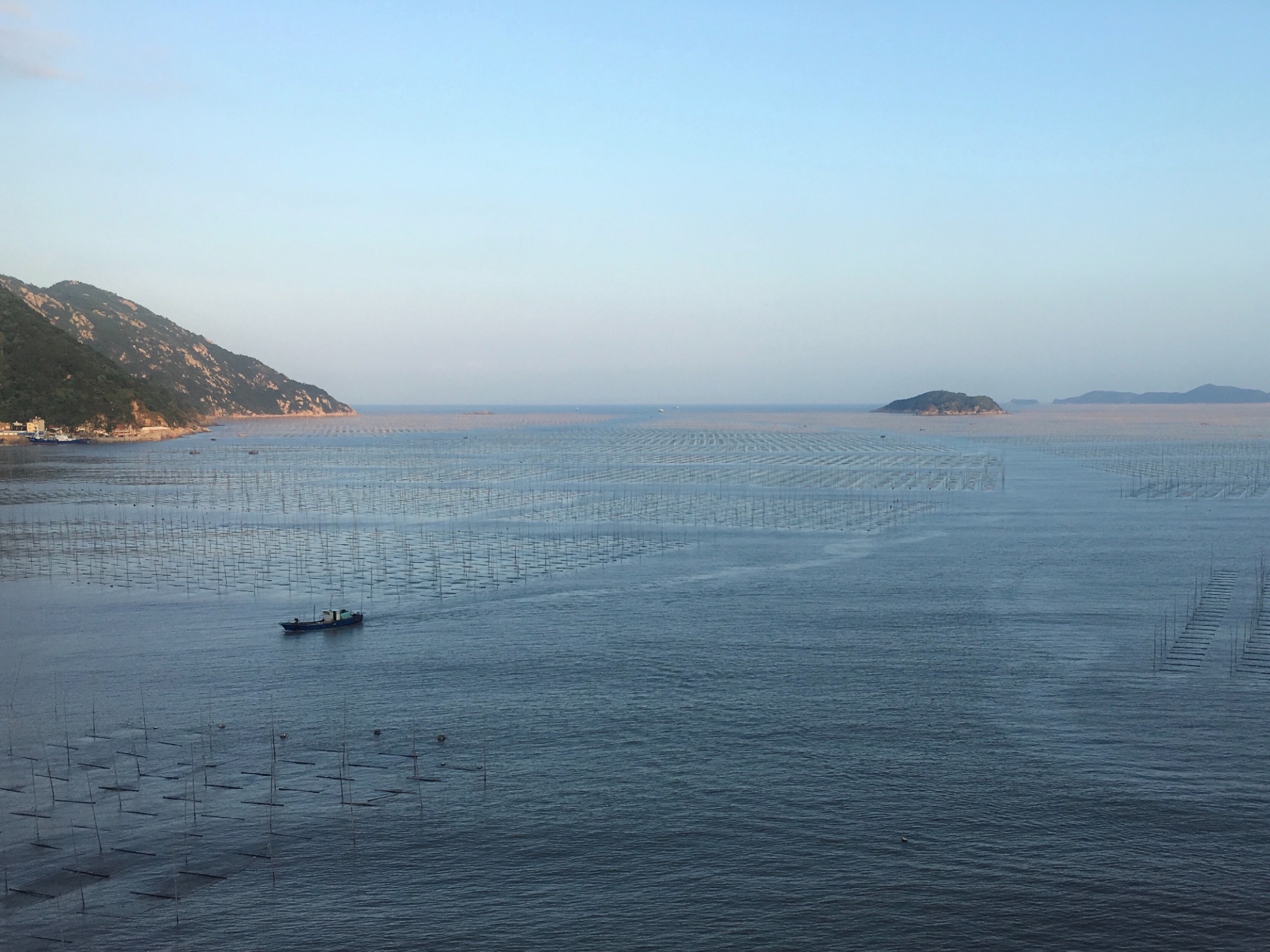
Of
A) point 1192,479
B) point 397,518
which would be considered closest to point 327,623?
point 397,518

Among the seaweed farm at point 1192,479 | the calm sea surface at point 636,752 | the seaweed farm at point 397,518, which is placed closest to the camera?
the calm sea surface at point 636,752

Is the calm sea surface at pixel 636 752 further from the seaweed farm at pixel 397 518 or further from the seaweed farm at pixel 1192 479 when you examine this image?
the seaweed farm at pixel 1192 479

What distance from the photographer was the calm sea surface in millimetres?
36375

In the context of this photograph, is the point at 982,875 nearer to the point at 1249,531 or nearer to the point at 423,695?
the point at 423,695

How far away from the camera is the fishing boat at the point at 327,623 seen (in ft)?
235

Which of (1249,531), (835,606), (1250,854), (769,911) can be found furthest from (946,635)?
(1249,531)

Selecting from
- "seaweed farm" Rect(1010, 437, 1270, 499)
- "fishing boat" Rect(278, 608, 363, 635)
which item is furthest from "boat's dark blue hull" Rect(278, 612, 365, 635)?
"seaweed farm" Rect(1010, 437, 1270, 499)

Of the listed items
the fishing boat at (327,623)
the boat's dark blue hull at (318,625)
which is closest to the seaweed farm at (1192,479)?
the fishing boat at (327,623)

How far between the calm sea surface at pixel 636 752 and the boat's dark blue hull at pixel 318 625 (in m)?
0.95

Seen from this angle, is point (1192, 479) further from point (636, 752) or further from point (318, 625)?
point (636, 752)

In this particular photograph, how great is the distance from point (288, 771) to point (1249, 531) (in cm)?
10094

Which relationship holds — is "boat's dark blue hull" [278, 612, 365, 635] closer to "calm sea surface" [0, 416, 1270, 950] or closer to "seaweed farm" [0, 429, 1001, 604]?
"calm sea surface" [0, 416, 1270, 950]

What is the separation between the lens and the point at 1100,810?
43094mm

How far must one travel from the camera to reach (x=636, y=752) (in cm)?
4928
